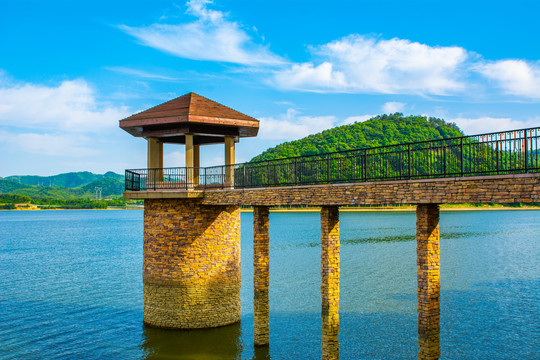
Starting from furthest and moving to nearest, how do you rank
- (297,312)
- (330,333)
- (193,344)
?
(297,312)
(193,344)
(330,333)

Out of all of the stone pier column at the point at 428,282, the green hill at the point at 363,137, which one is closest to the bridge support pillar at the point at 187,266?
the stone pier column at the point at 428,282

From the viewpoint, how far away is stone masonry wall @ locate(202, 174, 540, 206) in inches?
380

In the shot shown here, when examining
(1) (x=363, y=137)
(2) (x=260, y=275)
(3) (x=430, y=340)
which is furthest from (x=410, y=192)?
(1) (x=363, y=137)

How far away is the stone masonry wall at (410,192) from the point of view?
31.7ft

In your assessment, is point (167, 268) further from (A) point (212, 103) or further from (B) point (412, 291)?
(B) point (412, 291)

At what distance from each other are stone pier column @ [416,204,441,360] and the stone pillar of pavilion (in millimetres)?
8730

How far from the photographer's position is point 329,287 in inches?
530

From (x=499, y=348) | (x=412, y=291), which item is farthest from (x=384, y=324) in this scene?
(x=412, y=291)

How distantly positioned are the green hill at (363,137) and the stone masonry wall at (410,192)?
74745 mm

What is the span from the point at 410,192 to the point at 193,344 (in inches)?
392

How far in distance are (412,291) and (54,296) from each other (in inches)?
769

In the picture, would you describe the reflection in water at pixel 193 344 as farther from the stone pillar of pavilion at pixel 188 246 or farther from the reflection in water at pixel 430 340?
the reflection in water at pixel 430 340

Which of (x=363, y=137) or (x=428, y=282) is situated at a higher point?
(x=363, y=137)

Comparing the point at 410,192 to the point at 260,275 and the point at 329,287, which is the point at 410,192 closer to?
the point at 329,287
